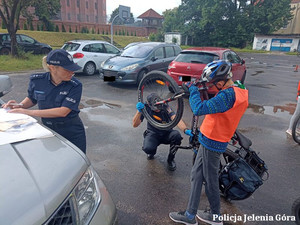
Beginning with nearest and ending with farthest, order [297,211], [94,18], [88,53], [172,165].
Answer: [297,211]
[172,165]
[88,53]
[94,18]

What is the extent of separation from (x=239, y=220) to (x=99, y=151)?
7.86 ft

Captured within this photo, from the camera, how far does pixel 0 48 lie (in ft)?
47.4

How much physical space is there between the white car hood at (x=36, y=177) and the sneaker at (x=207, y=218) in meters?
1.44

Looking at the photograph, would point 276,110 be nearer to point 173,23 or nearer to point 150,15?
point 173,23

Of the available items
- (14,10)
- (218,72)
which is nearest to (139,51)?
(218,72)

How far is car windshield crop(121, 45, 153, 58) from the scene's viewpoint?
922 cm

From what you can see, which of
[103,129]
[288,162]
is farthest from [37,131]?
[288,162]

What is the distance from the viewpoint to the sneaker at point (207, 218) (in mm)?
2451

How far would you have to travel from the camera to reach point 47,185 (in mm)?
1353

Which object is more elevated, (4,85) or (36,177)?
(4,85)

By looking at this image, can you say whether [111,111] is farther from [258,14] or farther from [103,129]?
[258,14]

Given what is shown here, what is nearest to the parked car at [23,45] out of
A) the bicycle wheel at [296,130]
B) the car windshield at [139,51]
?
the car windshield at [139,51]

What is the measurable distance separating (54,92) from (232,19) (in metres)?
45.9

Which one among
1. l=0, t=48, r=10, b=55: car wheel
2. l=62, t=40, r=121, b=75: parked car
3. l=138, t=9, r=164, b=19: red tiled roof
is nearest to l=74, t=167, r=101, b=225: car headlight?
l=62, t=40, r=121, b=75: parked car
